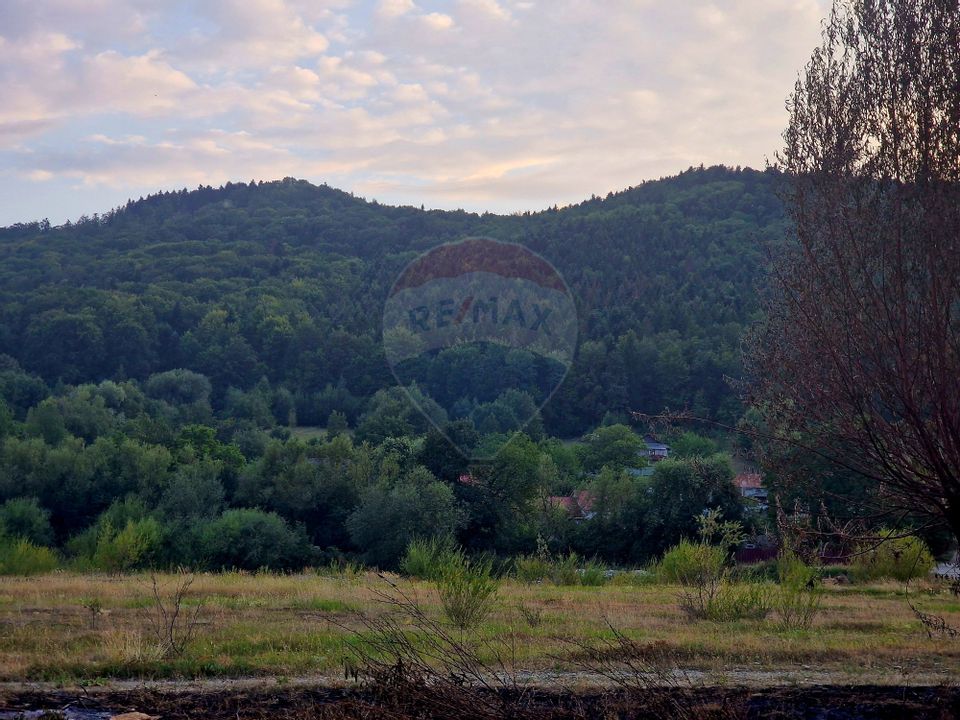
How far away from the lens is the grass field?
8.30 metres

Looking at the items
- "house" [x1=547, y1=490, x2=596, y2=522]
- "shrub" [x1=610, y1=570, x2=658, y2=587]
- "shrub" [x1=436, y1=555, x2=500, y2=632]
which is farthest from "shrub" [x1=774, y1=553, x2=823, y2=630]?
"house" [x1=547, y1=490, x2=596, y2=522]

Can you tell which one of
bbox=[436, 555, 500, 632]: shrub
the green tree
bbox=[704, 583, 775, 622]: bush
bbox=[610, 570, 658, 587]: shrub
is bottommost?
the green tree

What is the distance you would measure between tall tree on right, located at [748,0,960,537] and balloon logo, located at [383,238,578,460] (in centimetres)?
3348

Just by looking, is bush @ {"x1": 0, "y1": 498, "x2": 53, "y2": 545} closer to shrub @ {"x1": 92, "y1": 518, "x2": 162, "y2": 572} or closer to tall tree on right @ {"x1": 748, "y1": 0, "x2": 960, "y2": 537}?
shrub @ {"x1": 92, "y1": 518, "x2": 162, "y2": 572}

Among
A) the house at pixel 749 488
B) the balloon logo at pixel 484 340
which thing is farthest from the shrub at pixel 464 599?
the balloon logo at pixel 484 340

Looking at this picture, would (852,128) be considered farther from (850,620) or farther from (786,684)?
(850,620)

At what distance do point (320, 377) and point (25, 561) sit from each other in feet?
175

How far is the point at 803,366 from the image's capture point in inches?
271

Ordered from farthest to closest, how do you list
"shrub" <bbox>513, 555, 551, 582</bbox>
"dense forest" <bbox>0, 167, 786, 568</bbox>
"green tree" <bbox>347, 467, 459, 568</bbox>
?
"dense forest" <bbox>0, 167, 786, 568</bbox> < "green tree" <bbox>347, 467, 459, 568</bbox> < "shrub" <bbox>513, 555, 551, 582</bbox>

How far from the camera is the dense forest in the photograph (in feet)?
116

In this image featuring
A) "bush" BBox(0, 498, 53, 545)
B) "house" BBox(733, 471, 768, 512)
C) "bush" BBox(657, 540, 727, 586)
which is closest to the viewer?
"bush" BBox(657, 540, 727, 586)

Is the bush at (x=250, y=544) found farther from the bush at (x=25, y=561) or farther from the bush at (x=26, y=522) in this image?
the bush at (x=26, y=522)

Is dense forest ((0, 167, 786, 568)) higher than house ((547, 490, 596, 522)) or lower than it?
higher

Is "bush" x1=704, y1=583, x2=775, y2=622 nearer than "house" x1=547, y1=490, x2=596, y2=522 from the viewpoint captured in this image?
Yes
